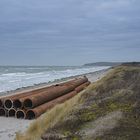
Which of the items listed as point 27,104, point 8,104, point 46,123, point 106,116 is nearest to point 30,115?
point 27,104

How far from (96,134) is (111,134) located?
154 millimetres

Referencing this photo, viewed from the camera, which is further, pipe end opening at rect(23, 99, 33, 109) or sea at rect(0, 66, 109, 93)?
sea at rect(0, 66, 109, 93)

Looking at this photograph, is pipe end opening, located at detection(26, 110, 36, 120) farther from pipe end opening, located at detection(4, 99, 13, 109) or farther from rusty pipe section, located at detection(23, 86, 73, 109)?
pipe end opening, located at detection(4, 99, 13, 109)

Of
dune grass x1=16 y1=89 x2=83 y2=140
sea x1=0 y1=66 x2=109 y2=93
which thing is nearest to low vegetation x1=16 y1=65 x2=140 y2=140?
dune grass x1=16 y1=89 x2=83 y2=140

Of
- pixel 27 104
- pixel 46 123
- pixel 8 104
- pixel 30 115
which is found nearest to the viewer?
pixel 46 123

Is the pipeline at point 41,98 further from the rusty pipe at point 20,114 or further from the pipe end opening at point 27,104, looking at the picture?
the rusty pipe at point 20,114

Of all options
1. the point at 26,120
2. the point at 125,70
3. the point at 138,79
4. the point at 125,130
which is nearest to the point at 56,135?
the point at 125,130

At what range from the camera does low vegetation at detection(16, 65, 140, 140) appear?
3.47 metres

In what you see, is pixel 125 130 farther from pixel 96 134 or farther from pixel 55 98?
pixel 55 98

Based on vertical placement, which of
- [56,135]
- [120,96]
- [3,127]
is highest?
[120,96]

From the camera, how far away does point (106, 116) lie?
3910mm

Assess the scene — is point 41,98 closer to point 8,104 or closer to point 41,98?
point 41,98

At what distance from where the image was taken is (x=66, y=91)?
18719 mm

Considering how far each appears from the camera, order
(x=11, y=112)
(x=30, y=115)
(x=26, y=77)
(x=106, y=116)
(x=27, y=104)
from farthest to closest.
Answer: (x=26, y=77), (x=11, y=112), (x=27, y=104), (x=30, y=115), (x=106, y=116)
